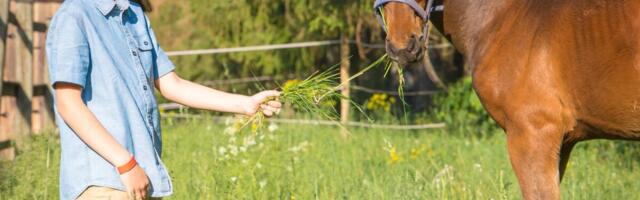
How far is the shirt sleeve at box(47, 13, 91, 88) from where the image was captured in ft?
8.34

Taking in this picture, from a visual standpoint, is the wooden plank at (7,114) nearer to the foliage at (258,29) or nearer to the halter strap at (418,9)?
the foliage at (258,29)

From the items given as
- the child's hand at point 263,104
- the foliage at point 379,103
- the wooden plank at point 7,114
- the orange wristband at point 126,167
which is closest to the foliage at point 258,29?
the foliage at point 379,103

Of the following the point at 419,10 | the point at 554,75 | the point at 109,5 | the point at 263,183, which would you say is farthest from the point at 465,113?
the point at 109,5

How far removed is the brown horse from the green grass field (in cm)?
36

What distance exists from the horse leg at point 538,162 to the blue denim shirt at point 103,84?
185 centimetres

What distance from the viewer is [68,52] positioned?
2.56 meters

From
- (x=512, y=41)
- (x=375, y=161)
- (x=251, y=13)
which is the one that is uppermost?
(x=512, y=41)

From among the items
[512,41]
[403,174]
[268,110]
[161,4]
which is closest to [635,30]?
[512,41]

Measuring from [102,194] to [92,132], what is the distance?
0.75 ft

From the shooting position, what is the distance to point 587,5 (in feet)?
13.0

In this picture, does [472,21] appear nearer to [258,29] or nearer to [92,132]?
[92,132]

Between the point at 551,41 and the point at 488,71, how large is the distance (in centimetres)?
34

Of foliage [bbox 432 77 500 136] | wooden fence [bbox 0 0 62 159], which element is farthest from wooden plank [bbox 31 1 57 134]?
foliage [bbox 432 77 500 136]

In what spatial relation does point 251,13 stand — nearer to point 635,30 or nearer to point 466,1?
point 466,1
